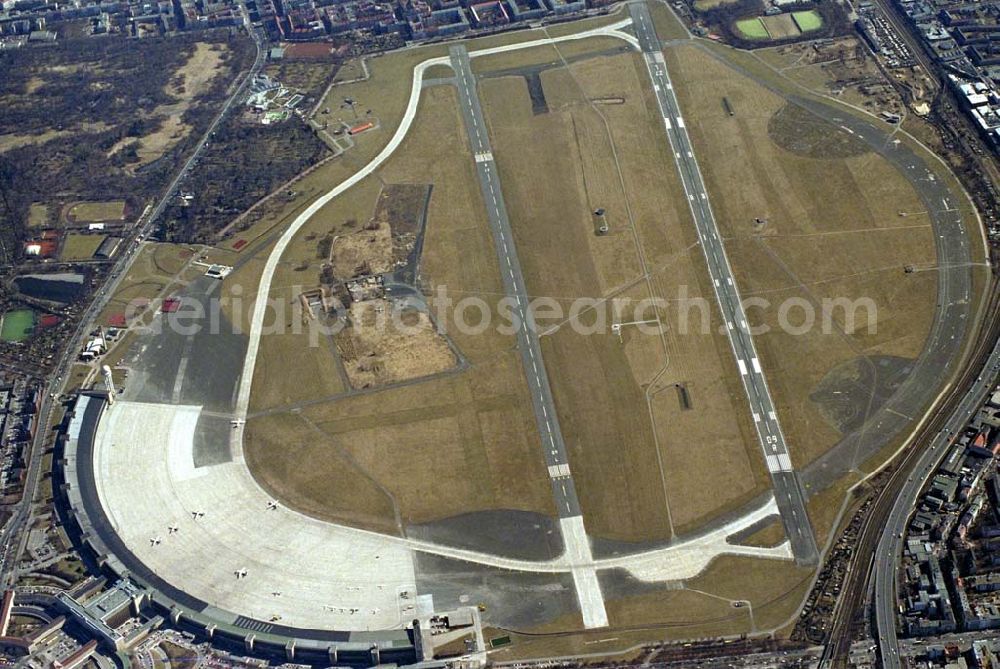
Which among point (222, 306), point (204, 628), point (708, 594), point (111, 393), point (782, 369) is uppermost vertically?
point (222, 306)

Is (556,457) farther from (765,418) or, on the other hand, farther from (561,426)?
(765,418)

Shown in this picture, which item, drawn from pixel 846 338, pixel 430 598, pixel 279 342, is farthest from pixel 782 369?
pixel 279 342

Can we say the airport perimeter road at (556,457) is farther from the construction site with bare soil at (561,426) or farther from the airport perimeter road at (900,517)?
the airport perimeter road at (900,517)

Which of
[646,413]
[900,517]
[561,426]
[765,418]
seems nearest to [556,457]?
[561,426]

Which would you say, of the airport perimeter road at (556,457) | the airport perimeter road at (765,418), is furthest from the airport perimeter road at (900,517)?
the airport perimeter road at (556,457)

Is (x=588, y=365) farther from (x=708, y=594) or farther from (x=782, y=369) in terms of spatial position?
(x=708, y=594)

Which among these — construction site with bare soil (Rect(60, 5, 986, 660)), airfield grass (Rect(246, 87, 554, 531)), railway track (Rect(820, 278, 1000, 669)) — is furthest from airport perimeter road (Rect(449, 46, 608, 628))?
railway track (Rect(820, 278, 1000, 669))
